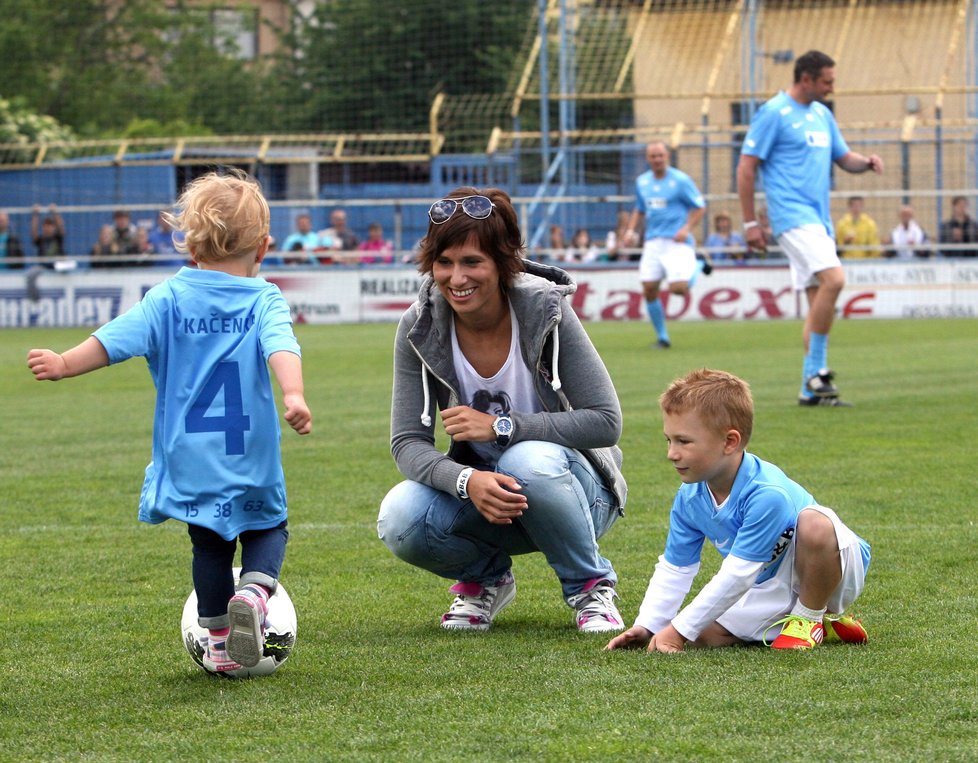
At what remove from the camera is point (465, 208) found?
4129 millimetres

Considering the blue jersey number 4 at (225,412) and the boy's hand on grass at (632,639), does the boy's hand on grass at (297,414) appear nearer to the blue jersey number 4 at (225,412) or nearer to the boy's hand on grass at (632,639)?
the blue jersey number 4 at (225,412)

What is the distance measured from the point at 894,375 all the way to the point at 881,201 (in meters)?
12.3

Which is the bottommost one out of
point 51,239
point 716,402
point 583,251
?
point 716,402

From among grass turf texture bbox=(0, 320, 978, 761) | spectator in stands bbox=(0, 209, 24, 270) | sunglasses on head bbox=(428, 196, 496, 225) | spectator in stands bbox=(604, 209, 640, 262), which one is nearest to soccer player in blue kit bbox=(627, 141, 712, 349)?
spectator in stands bbox=(604, 209, 640, 262)

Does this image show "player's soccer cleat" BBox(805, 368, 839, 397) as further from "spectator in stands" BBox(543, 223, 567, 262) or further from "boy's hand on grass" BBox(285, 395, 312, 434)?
"spectator in stands" BBox(543, 223, 567, 262)

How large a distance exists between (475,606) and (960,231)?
19.5 metres

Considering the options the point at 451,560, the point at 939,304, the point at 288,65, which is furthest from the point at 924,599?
the point at 288,65

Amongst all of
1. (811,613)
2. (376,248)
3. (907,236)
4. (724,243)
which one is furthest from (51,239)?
(811,613)

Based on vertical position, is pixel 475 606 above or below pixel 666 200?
below

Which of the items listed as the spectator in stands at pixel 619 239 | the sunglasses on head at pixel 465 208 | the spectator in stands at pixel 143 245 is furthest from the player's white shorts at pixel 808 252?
the spectator in stands at pixel 143 245

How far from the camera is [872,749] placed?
9.57 feet

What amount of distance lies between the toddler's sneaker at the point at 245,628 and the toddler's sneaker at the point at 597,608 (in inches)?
38.9

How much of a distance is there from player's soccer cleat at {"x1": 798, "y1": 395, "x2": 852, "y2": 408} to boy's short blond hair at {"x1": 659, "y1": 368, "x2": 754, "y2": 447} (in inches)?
251

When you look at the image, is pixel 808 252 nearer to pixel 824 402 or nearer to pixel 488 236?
pixel 824 402
